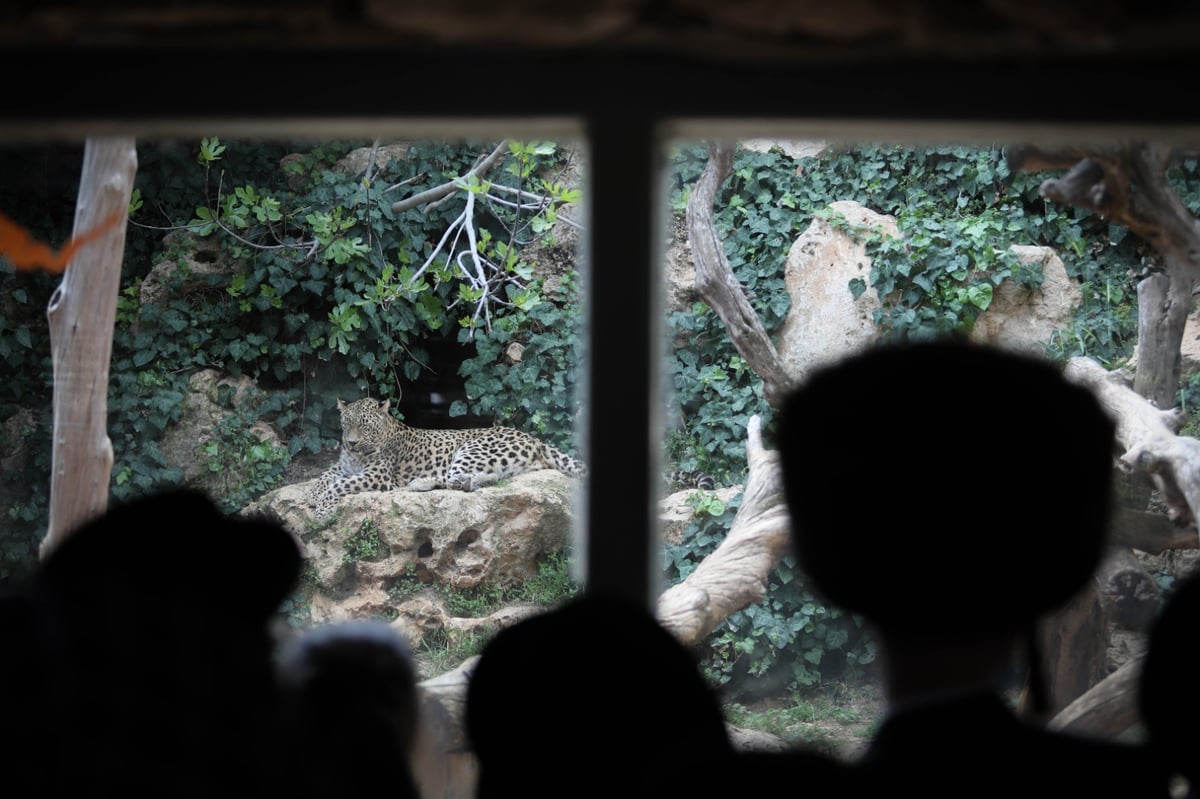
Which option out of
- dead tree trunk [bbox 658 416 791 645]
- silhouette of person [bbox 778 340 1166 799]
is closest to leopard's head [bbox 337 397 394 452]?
dead tree trunk [bbox 658 416 791 645]

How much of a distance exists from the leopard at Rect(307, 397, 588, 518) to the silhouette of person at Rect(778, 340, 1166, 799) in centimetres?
663

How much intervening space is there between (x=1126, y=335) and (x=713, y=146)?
11.7 ft

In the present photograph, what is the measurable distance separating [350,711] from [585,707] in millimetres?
255

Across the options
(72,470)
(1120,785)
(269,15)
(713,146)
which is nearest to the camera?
(1120,785)

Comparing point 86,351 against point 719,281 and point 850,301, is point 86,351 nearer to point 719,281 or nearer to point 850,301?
point 719,281

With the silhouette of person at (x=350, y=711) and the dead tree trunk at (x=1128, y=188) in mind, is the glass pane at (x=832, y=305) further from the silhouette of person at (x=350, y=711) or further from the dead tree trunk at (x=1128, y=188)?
the silhouette of person at (x=350, y=711)

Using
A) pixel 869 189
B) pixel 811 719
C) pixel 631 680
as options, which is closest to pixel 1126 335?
pixel 869 189

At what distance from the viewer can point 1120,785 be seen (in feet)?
3.18

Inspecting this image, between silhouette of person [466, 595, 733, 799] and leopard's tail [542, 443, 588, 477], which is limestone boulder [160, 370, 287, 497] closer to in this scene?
leopard's tail [542, 443, 588, 477]

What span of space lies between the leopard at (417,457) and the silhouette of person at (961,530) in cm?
663

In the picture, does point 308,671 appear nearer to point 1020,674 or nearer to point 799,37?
point 799,37

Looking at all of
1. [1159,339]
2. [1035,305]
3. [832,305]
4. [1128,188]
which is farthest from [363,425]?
[1128,188]

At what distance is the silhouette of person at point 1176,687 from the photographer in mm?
1074

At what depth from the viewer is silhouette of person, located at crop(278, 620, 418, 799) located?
39.8 inches
